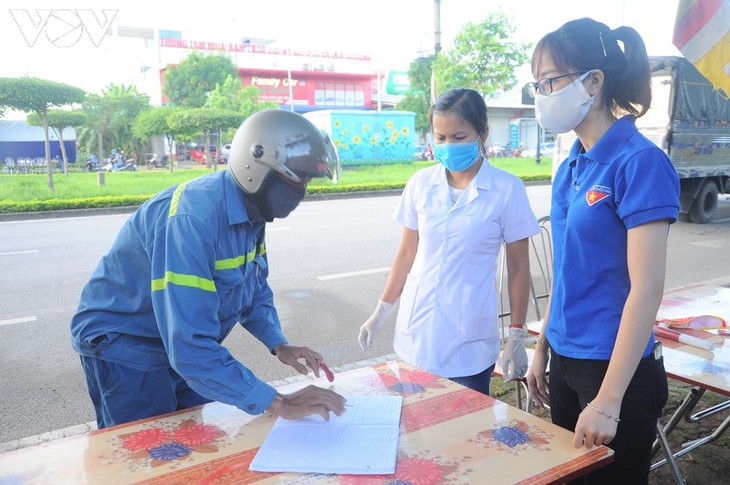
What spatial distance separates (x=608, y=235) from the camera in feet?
4.81

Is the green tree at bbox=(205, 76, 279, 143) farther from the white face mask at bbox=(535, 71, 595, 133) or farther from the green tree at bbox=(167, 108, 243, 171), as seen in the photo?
the white face mask at bbox=(535, 71, 595, 133)

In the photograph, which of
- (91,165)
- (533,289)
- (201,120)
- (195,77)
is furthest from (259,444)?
(195,77)

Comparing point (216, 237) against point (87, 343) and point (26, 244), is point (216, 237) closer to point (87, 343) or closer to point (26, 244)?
point (87, 343)

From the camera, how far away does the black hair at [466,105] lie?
2.22 meters

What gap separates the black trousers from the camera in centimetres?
152

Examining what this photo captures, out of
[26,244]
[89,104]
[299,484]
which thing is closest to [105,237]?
[26,244]

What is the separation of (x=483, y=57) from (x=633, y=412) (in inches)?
867

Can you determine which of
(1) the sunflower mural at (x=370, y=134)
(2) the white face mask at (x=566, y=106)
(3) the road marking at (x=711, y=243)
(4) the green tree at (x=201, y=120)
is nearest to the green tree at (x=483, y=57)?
(1) the sunflower mural at (x=370, y=134)

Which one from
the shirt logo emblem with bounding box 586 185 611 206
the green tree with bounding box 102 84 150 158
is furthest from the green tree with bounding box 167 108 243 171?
the shirt logo emblem with bounding box 586 185 611 206

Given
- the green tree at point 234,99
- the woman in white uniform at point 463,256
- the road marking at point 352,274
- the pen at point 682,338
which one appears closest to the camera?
the woman in white uniform at point 463,256

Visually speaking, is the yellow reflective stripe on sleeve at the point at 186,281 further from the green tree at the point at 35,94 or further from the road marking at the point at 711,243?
the green tree at the point at 35,94

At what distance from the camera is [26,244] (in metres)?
8.72

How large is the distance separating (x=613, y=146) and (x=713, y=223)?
1104 centimetres

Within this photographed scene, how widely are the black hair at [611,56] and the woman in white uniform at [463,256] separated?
2.21 feet
